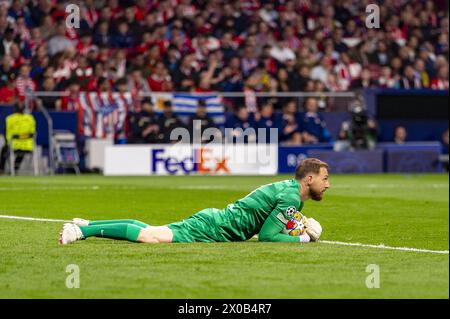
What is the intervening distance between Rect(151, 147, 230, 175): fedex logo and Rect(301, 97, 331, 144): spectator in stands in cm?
292

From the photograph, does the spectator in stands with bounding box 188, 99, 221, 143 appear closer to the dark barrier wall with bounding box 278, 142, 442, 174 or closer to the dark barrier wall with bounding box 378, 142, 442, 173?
the dark barrier wall with bounding box 278, 142, 442, 174

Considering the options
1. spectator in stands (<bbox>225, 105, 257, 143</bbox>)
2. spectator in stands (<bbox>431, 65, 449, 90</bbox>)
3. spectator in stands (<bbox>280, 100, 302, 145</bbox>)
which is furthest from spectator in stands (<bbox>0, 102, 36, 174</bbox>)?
spectator in stands (<bbox>431, 65, 449, 90</bbox>)

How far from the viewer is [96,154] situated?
30312 mm

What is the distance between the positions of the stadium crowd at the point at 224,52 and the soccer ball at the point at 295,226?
61.4 feet

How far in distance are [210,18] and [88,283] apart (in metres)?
25.4

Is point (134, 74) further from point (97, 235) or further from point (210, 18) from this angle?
point (97, 235)

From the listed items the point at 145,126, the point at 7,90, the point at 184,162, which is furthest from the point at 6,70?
the point at 184,162

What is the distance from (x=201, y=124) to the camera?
30.2 m

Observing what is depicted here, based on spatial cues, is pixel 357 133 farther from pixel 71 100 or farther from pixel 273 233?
pixel 273 233

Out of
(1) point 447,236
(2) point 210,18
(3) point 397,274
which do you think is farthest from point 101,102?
(3) point 397,274

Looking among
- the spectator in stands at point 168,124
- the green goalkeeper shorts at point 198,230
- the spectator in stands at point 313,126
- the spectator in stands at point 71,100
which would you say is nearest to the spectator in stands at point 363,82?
the spectator in stands at point 313,126

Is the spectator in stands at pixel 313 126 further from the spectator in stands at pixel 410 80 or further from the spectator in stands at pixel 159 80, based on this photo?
the spectator in stands at pixel 159 80

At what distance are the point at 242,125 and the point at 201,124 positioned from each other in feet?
4.22

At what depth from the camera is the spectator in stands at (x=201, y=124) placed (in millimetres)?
30062
